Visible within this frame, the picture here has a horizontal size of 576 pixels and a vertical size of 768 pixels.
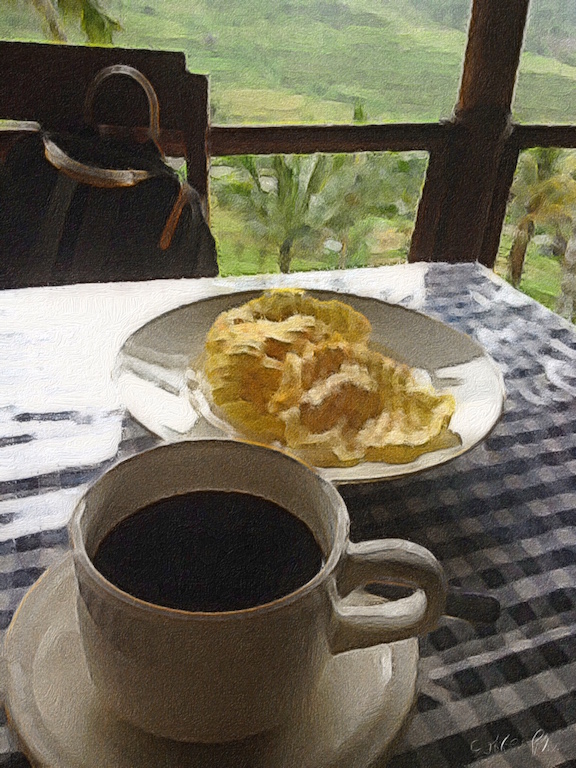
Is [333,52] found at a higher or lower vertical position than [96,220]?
higher

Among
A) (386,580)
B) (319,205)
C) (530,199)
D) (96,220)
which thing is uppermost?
(386,580)

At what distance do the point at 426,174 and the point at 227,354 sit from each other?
1630 millimetres

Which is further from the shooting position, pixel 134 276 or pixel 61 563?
pixel 134 276

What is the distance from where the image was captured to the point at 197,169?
4.11 feet

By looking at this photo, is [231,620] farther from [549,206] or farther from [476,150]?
[549,206]

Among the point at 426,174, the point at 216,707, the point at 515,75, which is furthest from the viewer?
the point at 426,174

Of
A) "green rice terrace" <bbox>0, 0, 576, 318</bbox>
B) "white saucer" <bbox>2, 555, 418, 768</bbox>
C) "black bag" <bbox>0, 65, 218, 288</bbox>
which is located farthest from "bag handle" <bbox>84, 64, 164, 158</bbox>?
"white saucer" <bbox>2, 555, 418, 768</bbox>

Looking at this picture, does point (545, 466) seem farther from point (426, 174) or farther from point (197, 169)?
point (426, 174)

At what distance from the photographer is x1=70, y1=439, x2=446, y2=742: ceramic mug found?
0.25m

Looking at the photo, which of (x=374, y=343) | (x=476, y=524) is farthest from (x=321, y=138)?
(x=476, y=524)

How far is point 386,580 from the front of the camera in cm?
29

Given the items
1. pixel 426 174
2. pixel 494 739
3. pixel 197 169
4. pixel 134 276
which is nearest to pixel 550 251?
pixel 426 174
